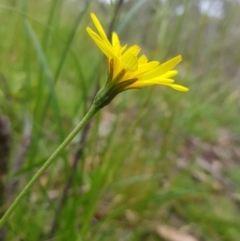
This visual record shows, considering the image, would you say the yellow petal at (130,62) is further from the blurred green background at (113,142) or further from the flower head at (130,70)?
the blurred green background at (113,142)

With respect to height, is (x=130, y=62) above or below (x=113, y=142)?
above

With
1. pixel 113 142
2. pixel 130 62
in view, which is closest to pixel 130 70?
pixel 130 62

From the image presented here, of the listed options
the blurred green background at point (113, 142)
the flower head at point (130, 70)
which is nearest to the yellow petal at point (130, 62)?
the flower head at point (130, 70)

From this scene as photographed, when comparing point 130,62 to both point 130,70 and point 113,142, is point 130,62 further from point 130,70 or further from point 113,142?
point 113,142

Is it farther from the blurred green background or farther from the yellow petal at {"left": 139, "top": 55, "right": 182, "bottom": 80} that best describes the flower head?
the blurred green background

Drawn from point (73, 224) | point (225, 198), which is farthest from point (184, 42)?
point (73, 224)

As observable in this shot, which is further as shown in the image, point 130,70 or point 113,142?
point 113,142

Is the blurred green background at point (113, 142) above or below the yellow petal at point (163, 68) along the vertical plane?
below
